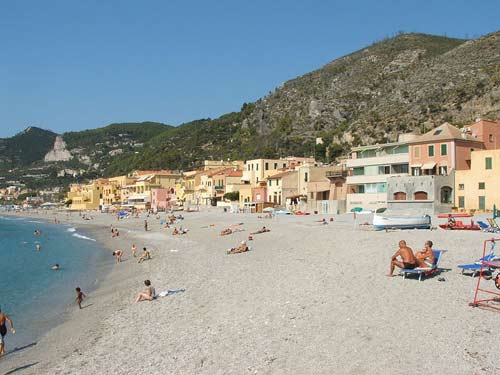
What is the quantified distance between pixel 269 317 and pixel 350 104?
105346 millimetres

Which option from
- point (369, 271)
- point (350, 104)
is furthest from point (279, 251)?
point (350, 104)

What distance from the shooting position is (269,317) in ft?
38.8

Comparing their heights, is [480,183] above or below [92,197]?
above

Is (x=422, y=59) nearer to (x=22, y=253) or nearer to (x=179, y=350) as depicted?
(x=22, y=253)

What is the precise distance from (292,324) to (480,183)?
92.7 feet

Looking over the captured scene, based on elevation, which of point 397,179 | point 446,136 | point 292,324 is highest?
point 446,136

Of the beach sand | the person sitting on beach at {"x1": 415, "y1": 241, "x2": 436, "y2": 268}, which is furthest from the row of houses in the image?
the person sitting on beach at {"x1": 415, "y1": 241, "x2": 436, "y2": 268}

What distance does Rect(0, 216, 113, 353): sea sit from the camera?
15.7 metres

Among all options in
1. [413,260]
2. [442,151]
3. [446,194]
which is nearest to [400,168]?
[442,151]

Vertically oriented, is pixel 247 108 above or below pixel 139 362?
above

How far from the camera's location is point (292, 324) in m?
11.0

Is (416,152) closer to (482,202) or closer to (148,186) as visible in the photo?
(482,202)

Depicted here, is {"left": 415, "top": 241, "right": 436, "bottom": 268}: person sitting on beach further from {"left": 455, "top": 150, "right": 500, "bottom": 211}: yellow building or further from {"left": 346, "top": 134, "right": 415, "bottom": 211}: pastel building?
{"left": 346, "top": 134, "right": 415, "bottom": 211}: pastel building

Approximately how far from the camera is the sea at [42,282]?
15.7 m
